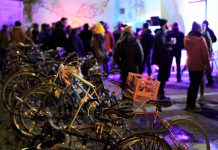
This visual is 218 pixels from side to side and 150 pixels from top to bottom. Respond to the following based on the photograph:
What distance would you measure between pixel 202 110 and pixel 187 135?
11.4ft

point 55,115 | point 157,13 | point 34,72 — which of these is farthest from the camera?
point 157,13

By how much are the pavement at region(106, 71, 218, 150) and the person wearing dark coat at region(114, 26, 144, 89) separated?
1.26 meters

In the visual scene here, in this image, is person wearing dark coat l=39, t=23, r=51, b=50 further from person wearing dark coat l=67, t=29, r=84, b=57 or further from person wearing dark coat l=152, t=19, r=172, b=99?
person wearing dark coat l=152, t=19, r=172, b=99

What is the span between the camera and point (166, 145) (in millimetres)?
3869

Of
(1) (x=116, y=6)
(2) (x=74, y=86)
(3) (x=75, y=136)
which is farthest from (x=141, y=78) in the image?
(1) (x=116, y=6)

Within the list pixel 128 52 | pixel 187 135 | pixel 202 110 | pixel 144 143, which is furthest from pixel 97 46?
pixel 144 143

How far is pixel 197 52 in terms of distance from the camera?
8.27m

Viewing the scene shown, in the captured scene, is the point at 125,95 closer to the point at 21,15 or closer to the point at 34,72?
the point at 34,72

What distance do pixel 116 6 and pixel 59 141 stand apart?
1456 cm

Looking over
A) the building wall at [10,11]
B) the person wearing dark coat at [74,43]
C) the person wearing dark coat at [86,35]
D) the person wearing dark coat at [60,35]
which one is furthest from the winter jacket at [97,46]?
the building wall at [10,11]

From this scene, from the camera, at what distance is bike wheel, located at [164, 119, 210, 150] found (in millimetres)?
4196

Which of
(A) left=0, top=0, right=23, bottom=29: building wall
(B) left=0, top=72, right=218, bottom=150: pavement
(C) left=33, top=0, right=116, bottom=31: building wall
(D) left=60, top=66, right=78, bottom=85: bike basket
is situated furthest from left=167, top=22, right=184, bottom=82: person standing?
(A) left=0, top=0, right=23, bottom=29: building wall

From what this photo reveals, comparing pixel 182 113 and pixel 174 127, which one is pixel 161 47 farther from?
pixel 174 127

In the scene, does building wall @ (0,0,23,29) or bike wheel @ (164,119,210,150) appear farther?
building wall @ (0,0,23,29)
